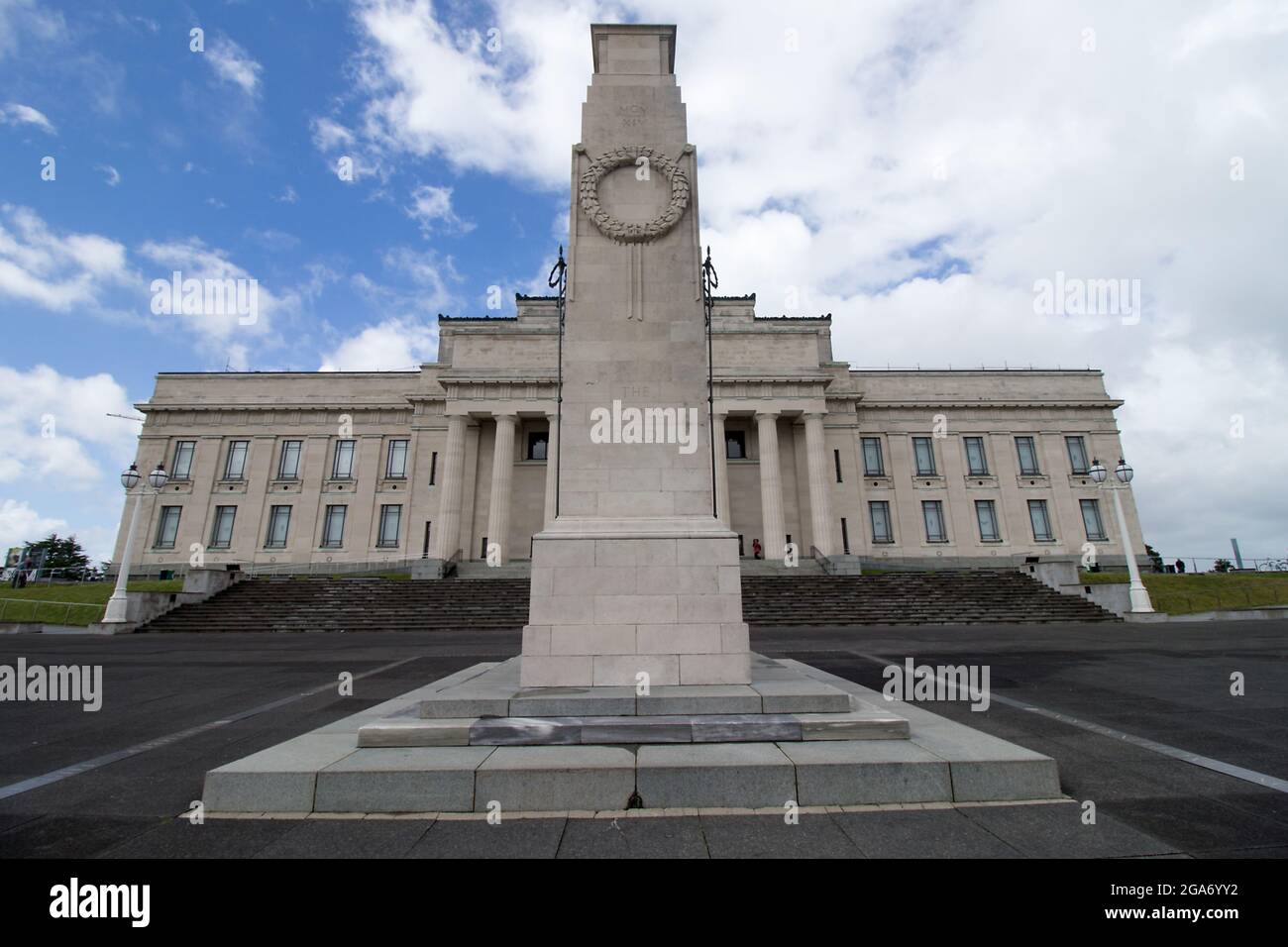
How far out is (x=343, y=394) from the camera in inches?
2008

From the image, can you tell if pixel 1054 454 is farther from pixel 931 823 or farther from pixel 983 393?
pixel 931 823

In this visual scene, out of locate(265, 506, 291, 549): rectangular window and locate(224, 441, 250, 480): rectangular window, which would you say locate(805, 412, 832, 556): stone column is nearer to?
locate(265, 506, 291, 549): rectangular window

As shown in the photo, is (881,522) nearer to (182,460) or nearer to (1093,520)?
(1093,520)

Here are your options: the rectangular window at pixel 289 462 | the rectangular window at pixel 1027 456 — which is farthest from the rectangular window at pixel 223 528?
the rectangular window at pixel 1027 456

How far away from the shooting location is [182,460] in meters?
49.5

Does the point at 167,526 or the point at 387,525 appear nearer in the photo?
the point at 167,526

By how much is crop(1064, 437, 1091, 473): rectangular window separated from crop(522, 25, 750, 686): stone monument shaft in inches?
2147

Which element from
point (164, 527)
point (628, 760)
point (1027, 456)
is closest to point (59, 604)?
point (164, 527)

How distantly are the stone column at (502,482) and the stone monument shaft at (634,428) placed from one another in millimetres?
35936

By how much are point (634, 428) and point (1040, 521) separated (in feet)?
173

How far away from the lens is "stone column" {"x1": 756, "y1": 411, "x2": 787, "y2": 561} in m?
43.1

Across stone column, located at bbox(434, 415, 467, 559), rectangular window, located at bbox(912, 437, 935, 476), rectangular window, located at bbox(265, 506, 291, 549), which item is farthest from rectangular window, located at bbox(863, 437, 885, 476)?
rectangular window, located at bbox(265, 506, 291, 549)

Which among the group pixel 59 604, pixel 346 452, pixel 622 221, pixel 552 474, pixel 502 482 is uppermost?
pixel 346 452
